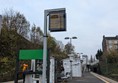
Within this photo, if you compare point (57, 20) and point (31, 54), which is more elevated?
point (57, 20)

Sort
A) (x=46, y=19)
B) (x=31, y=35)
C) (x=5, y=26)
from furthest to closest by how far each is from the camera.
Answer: (x=31, y=35), (x=5, y=26), (x=46, y=19)

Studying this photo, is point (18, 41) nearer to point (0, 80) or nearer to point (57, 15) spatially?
point (0, 80)

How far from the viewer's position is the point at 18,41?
48.6 metres

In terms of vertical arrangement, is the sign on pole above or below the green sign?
above

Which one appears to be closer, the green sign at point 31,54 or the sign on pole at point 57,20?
the sign on pole at point 57,20

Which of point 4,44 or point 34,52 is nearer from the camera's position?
point 34,52

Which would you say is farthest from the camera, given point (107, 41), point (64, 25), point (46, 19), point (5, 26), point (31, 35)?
point (107, 41)

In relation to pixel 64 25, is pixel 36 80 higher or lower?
lower

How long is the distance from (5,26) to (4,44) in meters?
5.02

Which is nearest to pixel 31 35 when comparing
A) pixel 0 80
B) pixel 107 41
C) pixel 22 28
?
pixel 22 28

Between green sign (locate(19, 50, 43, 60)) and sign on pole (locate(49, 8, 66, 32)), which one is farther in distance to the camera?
green sign (locate(19, 50, 43, 60))

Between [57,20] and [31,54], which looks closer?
[57,20]

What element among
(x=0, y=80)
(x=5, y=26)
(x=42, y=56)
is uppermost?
(x=5, y=26)

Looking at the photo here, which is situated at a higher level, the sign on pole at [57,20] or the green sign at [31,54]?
the sign on pole at [57,20]
